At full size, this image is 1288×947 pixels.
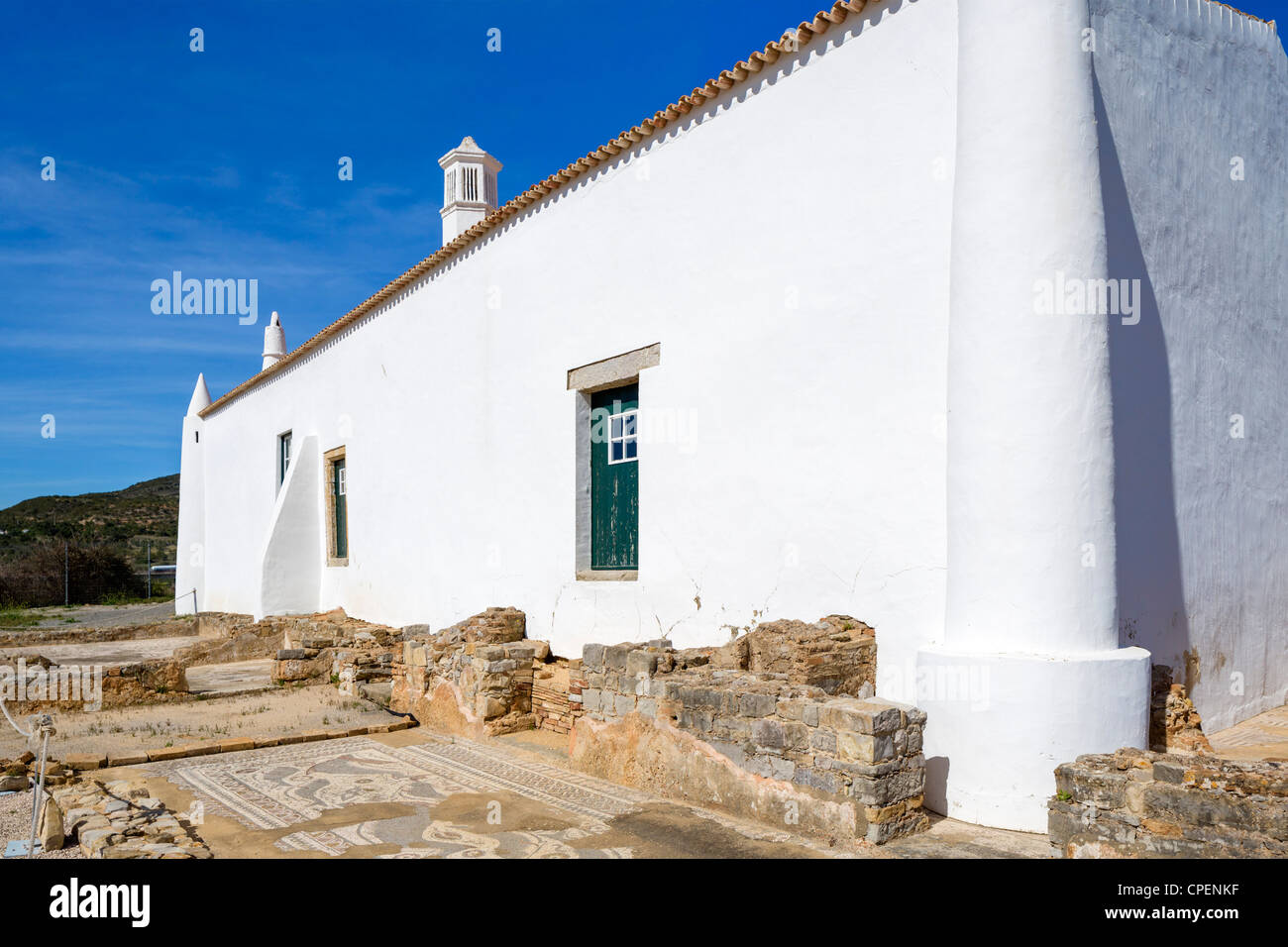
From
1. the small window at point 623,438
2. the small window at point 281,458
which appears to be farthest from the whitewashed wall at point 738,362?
the small window at point 281,458

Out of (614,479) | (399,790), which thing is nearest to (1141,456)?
(614,479)

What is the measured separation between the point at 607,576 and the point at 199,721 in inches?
178

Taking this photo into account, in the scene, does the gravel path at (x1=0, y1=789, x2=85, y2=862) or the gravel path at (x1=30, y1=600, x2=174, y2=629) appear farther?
the gravel path at (x1=30, y1=600, x2=174, y2=629)

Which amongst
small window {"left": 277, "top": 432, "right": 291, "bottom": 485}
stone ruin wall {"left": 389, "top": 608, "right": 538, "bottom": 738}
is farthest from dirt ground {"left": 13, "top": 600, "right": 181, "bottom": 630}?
stone ruin wall {"left": 389, "top": 608, "right": 538, "bottom": 738}

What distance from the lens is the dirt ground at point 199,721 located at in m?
8.61

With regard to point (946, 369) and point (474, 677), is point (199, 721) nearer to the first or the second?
point (474, 677)

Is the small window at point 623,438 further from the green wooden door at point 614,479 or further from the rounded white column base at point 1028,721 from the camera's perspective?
the rounded white column base at point 1028,721

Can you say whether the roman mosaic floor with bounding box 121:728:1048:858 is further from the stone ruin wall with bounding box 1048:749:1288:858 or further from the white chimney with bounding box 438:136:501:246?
the white chimney with bounding box 438:136:501:246

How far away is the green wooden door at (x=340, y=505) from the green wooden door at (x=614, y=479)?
8.03 metres

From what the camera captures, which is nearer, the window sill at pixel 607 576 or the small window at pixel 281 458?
the window sill at pixel 607 576

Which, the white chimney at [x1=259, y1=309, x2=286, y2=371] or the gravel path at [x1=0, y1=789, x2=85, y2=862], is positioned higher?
the white chimney at [x1=259, y1=309, x2=286, y2=371]

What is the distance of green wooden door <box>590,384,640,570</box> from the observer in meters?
9.27

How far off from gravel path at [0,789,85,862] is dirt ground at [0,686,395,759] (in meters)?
1.40
